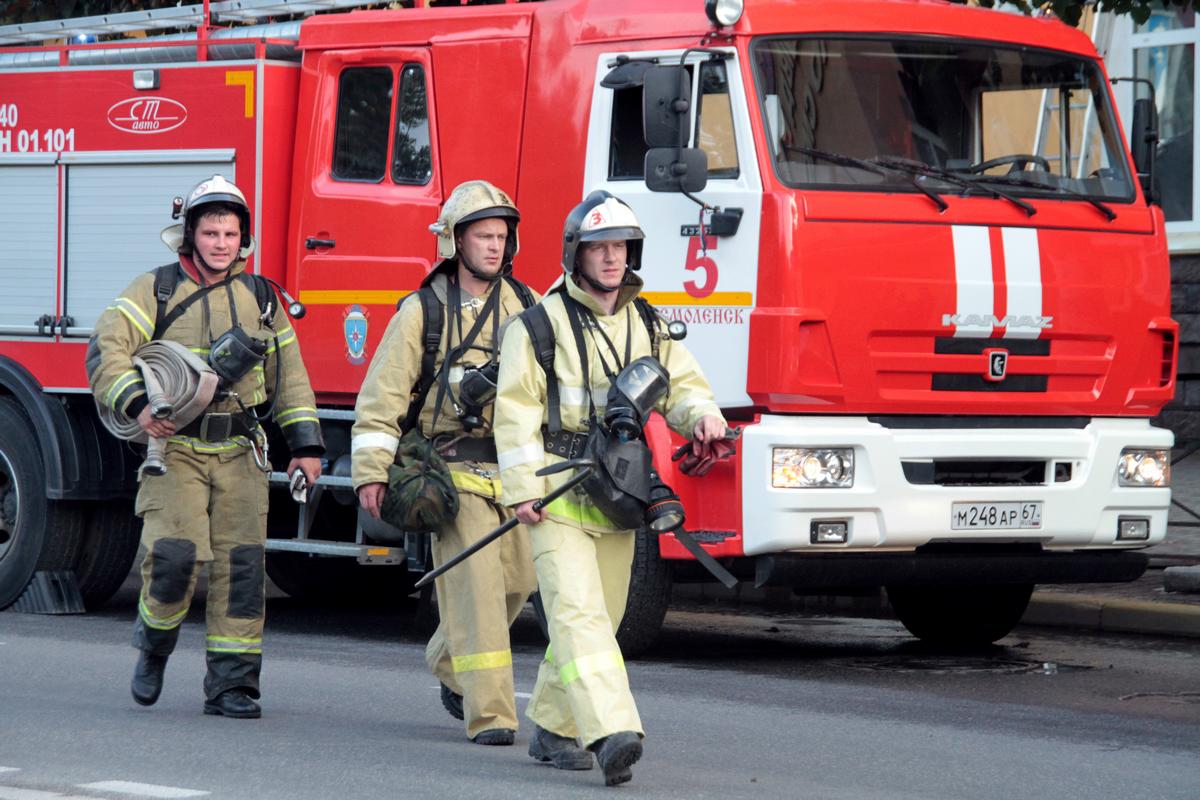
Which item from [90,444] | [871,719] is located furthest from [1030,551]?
[90,444]

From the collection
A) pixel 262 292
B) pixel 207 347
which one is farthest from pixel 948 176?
pixel 207 347

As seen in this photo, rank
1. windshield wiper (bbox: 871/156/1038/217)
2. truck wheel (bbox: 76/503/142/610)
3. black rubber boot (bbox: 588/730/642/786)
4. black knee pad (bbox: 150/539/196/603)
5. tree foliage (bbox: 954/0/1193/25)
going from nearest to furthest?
black rubber boot (bbox: 588/730/642/786) < black knee pad (bbox: 150/539/196/603) < windshield wiper (bbox: 871/156/1038/217) < tree foliage (bbox: 954/0/1193/25) < truck wheel (bbox: 76/503/142/610)

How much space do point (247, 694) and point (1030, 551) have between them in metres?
3.35

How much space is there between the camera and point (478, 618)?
7355 millimetres

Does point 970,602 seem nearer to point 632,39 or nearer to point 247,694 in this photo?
point 632,39

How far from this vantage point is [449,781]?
22.1 ft

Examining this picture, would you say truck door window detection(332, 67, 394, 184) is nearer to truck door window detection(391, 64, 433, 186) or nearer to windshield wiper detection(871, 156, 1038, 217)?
truck door window detection(391, 64, 433, 186)

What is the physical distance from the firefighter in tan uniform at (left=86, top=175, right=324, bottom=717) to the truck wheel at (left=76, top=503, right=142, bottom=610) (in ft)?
12.4

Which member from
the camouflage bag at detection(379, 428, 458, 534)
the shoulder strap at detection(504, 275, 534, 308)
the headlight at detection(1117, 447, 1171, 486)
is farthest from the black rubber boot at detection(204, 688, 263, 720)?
the headlight at detection(1117, 447, 1171, 486)

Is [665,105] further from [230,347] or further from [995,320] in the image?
[230,347]

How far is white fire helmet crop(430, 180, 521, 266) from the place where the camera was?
7613 millimetres

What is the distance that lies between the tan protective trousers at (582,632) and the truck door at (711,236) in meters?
2.24

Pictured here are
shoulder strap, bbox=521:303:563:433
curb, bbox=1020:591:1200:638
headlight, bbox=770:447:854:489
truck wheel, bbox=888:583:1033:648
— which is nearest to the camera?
shoulder strap, bbox=521:303:563:433

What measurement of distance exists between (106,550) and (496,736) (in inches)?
196
